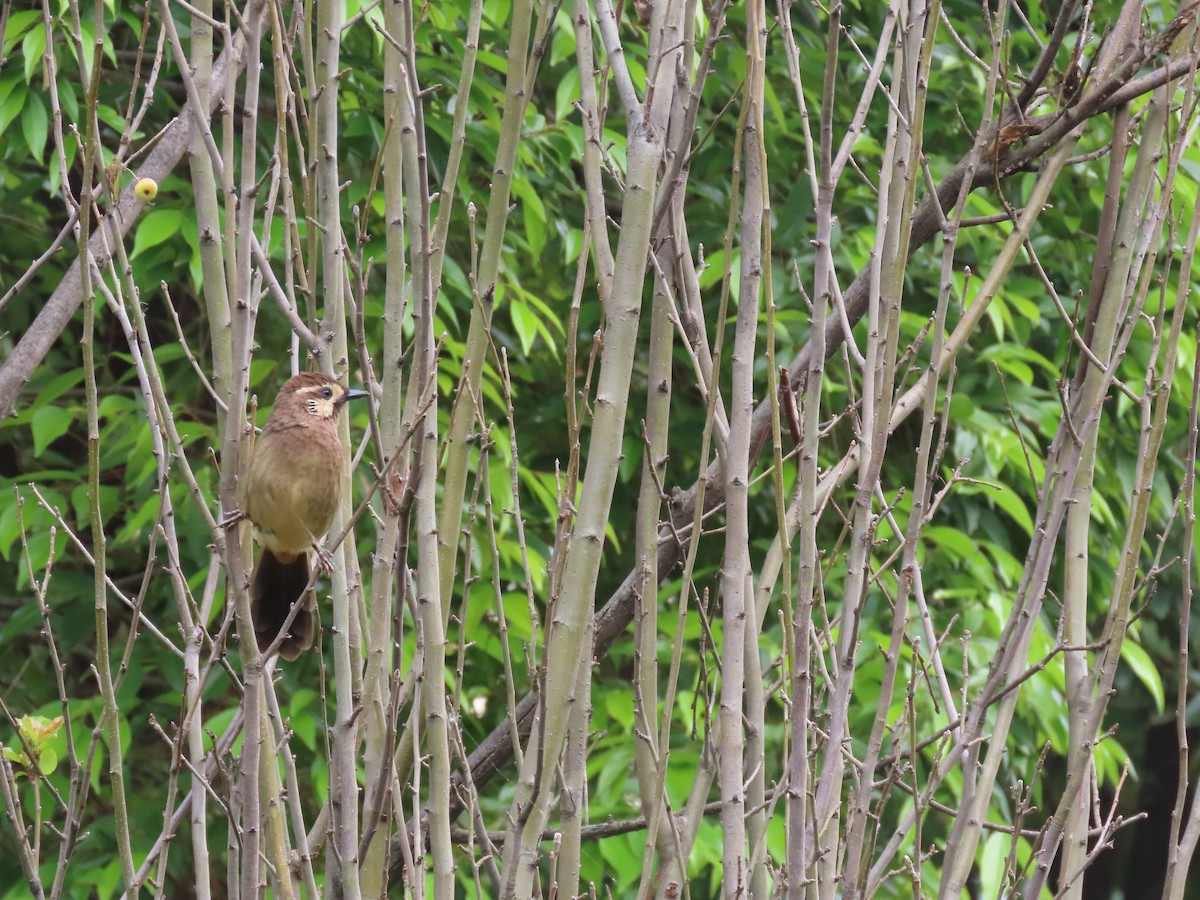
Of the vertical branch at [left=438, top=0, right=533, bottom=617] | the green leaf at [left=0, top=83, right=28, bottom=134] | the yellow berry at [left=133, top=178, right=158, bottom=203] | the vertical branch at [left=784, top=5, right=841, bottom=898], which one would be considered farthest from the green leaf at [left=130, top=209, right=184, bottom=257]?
the vertical branch at [left=784, top=5, right=841, bottom=898]

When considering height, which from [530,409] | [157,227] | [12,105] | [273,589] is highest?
[12,105]

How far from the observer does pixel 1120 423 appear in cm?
572

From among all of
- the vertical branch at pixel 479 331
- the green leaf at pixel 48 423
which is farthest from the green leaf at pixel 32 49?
the vertical branch at pixel 479 331

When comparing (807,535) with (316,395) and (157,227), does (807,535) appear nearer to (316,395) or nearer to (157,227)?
(316,395)

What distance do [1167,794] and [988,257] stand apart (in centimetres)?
729

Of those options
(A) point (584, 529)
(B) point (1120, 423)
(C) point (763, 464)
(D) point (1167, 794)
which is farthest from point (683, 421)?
(D) point (1167, 794)

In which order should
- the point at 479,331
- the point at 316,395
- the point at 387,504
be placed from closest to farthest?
the point at 387,504 < the point at 479,331 < the point at 316,395

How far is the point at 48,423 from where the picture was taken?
14.5 feet

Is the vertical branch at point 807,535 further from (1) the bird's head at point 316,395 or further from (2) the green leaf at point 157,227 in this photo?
(2) the green leaf at point 157,227

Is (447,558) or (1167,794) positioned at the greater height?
(447,558)

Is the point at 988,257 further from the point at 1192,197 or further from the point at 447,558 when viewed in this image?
the point at 447,558

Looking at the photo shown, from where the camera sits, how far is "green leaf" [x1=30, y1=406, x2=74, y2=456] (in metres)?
4.39

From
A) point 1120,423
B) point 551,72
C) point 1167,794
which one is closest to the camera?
point 551,72

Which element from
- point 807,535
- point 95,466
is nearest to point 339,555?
point 95,466
